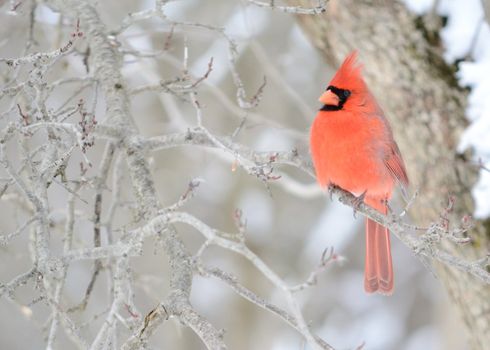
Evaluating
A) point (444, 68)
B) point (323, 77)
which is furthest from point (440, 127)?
point (323, 77)

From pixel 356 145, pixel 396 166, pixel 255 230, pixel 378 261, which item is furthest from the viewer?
pixel 255 230

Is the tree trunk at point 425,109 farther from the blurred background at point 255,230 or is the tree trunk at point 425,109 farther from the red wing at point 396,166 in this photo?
the blurred background at point 255,230

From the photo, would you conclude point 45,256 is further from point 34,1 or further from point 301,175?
point 301,175

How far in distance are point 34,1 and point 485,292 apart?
233 cm

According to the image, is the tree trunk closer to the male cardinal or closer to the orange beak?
the male cardinal

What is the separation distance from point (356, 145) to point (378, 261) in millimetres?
593

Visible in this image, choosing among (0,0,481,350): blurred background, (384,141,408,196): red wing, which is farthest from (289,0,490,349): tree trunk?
(0,0,481,350): blurred background

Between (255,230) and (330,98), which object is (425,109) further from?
(255,230)

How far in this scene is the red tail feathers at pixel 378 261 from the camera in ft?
12.0

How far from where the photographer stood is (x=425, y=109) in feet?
12.0

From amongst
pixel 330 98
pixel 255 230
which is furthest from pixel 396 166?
pixel 255 230

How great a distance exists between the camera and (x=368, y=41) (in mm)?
3713

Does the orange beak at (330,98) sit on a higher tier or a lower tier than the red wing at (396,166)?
higher

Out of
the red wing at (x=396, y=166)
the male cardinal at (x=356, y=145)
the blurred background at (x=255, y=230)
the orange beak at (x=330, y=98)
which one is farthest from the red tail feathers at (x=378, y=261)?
the blurred background at (x=255, y=230)
